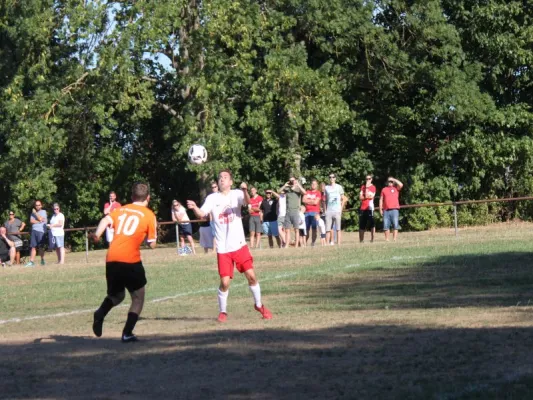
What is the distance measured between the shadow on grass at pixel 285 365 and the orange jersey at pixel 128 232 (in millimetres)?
912

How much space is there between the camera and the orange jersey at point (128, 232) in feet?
39.2

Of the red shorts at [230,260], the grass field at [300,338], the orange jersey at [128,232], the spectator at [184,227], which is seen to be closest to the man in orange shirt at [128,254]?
the orange jersey at [128,232]

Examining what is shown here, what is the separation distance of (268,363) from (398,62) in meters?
31.1

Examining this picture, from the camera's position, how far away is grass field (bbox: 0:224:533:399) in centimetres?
898

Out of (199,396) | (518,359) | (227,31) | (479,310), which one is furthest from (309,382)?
(227,31)

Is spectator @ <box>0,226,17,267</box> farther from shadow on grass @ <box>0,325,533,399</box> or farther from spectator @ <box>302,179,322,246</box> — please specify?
shadow on grass @ <box>0,325,533,399</box>

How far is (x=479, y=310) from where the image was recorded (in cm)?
1365

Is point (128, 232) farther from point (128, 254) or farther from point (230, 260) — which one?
point (230, 260)

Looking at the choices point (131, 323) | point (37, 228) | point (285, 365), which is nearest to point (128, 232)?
point (131, 323)

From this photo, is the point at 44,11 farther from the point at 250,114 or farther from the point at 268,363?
the point at 268,363

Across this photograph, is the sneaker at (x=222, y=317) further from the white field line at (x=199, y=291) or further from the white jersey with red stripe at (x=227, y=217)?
the white field line at (x=199, y=291)

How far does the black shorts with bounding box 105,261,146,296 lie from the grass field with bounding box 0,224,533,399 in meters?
0.61

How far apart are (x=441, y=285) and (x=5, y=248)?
18195mm

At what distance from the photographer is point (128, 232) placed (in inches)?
472
